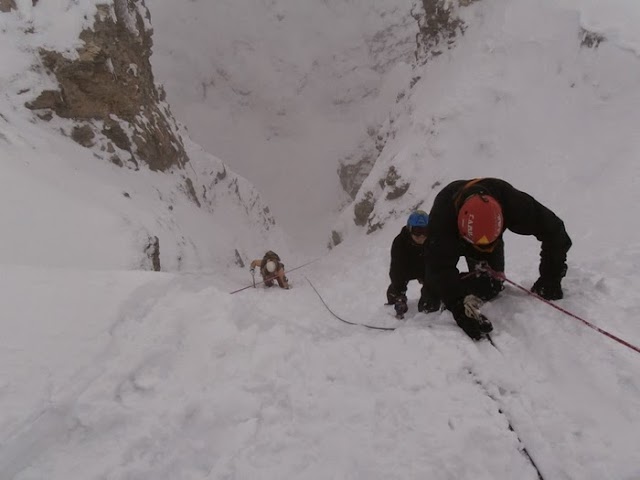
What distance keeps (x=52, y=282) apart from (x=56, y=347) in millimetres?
1128

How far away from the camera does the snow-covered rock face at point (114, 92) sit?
14992 mm

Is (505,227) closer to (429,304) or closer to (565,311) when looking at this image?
(565,311)

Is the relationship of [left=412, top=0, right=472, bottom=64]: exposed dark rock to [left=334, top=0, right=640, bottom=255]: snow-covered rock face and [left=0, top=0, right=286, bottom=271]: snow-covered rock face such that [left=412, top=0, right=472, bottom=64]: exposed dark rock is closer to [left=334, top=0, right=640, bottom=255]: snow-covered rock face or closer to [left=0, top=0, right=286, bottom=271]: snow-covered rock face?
[left=334, top=0, right=640, bottom=255]: snow-covered rock face

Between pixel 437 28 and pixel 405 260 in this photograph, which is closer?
pixel 405 260

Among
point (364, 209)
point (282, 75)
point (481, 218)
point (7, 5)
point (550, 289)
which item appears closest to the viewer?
point (481, 218)

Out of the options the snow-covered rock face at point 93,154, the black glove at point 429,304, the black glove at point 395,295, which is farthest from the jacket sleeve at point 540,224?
the snow-covered rock face at point 93,154

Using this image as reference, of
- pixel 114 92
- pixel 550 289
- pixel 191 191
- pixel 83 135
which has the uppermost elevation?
pixel 114 92

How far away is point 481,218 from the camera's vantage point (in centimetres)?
326

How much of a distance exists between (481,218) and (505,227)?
49 cm

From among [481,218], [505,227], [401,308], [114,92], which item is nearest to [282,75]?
[114,92]

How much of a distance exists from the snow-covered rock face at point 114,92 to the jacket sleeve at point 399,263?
44.6 feet

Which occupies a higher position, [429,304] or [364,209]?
[364,209]

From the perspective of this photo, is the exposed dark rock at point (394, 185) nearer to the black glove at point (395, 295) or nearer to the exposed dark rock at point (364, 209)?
the exposed dark rock at point (364, 209)

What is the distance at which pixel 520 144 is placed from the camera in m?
13.9
